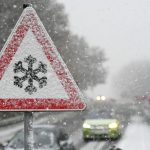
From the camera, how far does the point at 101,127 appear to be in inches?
1150

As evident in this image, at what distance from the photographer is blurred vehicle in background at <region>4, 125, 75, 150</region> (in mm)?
14188

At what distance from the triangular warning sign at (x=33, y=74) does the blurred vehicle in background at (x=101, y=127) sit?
24.7m

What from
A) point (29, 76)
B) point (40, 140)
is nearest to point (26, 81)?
point (29, 76)

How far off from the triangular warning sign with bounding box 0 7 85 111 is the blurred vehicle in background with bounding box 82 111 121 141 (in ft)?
80.9

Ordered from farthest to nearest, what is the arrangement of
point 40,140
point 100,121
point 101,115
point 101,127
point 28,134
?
1. point 101,115
2. point 100,121
3. point 101,127
4. point 40,140
5. point 28,134

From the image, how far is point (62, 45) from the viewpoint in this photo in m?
62.4

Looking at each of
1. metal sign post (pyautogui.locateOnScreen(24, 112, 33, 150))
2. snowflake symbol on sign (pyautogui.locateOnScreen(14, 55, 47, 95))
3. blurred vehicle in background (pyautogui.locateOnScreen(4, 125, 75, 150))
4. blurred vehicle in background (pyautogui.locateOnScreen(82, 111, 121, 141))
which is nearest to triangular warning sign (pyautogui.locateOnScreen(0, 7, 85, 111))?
snowflake symbol on sign (pyautogui.locateOnScreen(14, 55, 47, 95))

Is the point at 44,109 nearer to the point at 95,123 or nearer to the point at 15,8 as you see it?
the point at 95,123

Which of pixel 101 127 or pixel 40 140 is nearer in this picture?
pixel 40 140

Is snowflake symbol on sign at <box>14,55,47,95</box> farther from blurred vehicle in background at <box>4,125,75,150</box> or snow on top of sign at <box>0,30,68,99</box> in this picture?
blurred vehicle in background at <box>4,125,75,150</box>

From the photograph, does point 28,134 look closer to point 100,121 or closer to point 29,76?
point 29,76

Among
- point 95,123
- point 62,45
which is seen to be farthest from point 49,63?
point 62,45

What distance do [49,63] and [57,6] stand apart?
59.4 metres

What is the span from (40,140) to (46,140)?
0.65 ft
